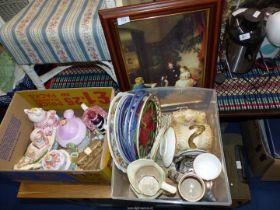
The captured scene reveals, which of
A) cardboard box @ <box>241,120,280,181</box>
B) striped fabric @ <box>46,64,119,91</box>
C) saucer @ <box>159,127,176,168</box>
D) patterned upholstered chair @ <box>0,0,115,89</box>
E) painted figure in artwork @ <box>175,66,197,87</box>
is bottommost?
cardboard box @ <box>241,120,280,181</box>

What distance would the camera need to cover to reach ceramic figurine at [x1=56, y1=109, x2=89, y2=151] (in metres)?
0.95

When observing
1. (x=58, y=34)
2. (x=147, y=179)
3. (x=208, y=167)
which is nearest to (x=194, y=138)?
(x=208, y=167)

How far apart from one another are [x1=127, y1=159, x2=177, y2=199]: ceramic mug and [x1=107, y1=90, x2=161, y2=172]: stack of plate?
3 centimetres

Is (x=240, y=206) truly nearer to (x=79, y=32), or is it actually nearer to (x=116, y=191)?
(x=116, y=191)

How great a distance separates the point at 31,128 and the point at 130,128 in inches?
20.0

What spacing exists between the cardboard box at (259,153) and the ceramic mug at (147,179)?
0.63 meters

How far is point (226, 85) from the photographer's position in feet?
3.64

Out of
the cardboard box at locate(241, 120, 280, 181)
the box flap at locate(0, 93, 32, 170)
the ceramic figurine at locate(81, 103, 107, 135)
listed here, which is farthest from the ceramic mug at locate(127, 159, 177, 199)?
the cardboard box at locate(241, 120, 280, 181)

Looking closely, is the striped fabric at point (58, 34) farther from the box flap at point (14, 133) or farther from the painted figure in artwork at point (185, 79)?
the painted figure in artwork at point (185, 79)

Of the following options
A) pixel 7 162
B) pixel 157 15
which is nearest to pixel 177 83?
pixel 157 15

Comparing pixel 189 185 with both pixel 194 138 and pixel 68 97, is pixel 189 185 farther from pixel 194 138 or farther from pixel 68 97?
pixel 68 97

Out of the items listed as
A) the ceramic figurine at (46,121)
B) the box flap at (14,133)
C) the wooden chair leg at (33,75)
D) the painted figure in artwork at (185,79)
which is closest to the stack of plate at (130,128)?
the painted figure in artwork at (185,79)

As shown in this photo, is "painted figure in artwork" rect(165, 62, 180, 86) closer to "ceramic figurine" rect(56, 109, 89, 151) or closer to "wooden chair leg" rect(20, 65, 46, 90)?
"ceramic figurine" rect(56, 109, 89, 151)

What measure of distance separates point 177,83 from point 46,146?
568 mm
